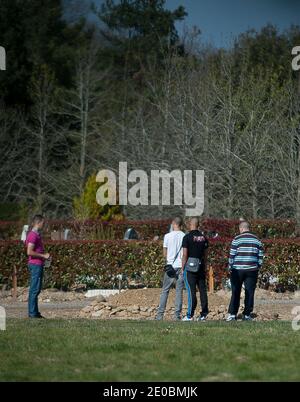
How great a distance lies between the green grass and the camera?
9.45 meters

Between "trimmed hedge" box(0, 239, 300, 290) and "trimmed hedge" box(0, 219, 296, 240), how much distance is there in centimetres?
434

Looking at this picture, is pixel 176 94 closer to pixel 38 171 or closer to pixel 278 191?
pixel 278 191

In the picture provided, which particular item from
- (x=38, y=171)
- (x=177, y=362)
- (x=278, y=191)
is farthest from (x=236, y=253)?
(x=38, y=171)

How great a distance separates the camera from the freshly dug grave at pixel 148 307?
19.3 metres

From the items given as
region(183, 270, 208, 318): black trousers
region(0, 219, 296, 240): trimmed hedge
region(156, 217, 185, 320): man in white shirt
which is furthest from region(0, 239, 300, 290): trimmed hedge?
region(183, 270, 208, 318): black trousers

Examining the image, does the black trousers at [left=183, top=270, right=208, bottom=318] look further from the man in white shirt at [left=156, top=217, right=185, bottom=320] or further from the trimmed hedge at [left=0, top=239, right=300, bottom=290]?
the trimmed hedge at [left=0, top=239, right=300, bottom=290]

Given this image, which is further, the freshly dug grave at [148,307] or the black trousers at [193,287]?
the freshly dug grave at [148,307]

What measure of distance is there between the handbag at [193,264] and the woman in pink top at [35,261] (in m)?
2.54

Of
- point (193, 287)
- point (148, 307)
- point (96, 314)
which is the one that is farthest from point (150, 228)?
point (193, 287)

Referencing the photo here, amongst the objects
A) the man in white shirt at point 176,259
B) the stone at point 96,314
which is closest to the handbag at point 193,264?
the man in white shirt at point 176,259

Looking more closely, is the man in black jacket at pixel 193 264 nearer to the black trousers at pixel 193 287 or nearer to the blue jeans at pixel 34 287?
the black trousers at pixel 193 287

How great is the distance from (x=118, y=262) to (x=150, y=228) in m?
6.43

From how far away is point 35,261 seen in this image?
16.5 metres

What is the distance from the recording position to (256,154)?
3256 cm
